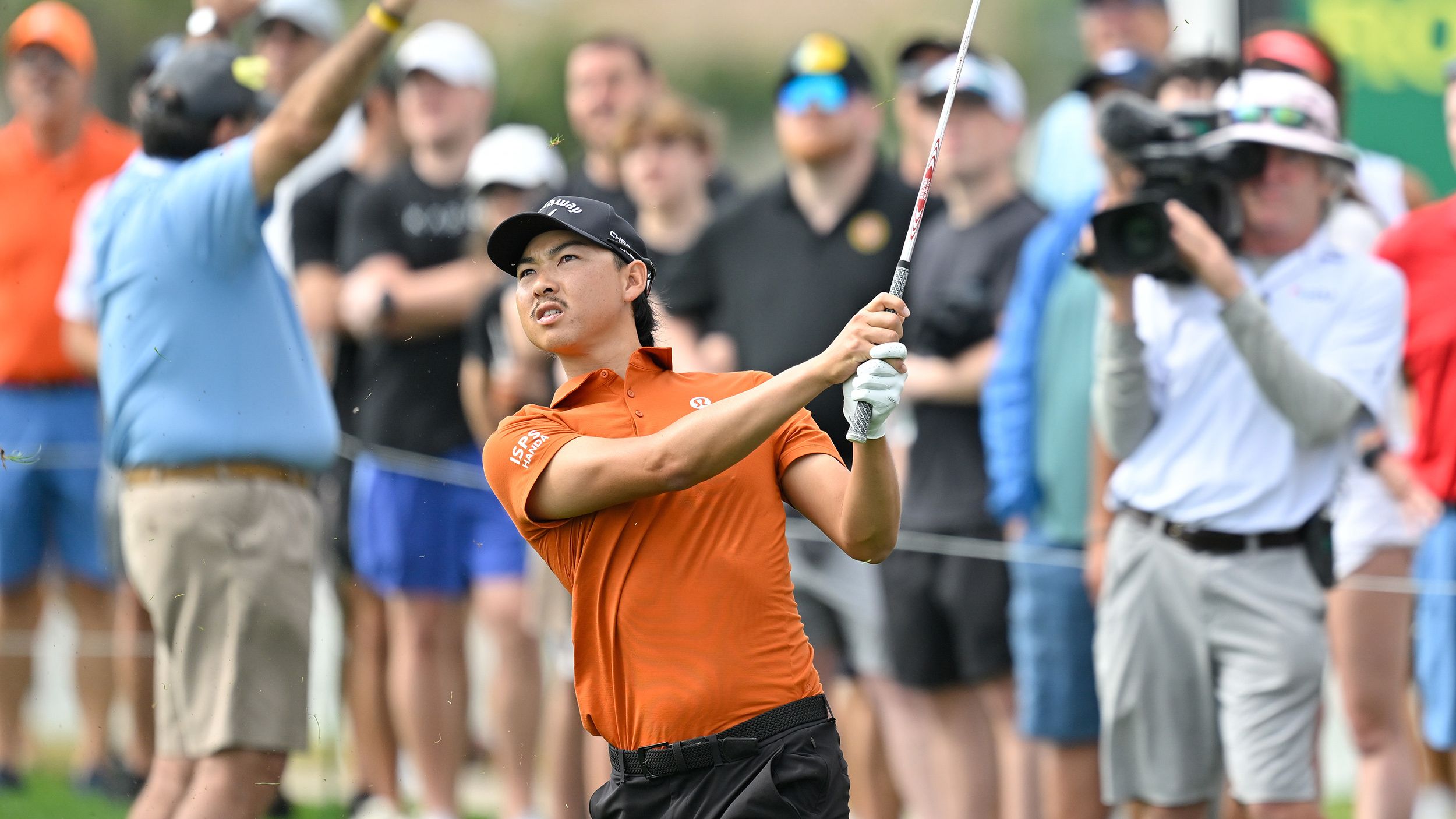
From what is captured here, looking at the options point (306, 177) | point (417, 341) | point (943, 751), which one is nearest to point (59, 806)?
point (417, 341)

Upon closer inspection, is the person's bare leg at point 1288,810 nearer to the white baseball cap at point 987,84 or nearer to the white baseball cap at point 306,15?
the white baseball cap at point 987,84

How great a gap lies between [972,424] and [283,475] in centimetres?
189

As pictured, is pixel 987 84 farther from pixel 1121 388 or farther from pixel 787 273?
pixel 1121 388

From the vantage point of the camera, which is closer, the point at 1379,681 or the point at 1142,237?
Answer: the point at 1142,237

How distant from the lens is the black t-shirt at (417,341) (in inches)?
235

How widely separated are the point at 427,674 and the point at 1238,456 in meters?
2.72

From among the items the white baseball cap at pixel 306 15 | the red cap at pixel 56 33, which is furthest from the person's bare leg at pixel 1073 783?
the red cap at pixel 56 33

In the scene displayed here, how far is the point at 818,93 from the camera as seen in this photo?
528 cm

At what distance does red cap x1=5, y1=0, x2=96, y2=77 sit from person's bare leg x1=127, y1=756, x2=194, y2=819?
2454 mm

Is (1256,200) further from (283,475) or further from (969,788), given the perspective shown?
(283,475)

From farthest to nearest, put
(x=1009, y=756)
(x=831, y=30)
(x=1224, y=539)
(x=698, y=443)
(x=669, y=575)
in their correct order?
(x=831, y=30)
(x=1009, y=756)
(x=1224, y=539)
(x=669, y=575)
(x=698, y=443)

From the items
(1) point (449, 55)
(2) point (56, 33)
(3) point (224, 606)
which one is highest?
(2) point (56, 33)

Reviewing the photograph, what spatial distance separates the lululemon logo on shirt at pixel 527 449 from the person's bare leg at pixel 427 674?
9.45 feet

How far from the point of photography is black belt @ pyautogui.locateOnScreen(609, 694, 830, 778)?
9.77ft
